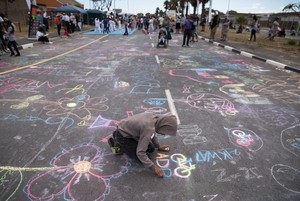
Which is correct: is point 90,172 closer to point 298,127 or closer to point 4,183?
point 4,183

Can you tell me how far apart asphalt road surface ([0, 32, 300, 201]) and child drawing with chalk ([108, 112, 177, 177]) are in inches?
6.9

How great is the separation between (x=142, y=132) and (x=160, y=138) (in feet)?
3.28

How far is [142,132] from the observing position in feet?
9.06

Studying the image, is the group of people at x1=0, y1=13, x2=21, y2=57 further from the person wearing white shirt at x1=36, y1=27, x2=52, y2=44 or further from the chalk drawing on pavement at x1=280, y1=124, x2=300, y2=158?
the chalk drawing on pavement at x1=280, y1=124, x2=300, y2=158

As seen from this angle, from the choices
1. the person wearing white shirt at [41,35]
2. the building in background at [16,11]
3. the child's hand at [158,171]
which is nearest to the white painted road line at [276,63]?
the child's hand at [158,171]

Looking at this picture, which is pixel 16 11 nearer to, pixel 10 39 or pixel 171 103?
pixel 10 39

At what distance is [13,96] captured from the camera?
5441 millimetres

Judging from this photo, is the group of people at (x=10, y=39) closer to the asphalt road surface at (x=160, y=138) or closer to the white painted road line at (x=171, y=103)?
the asphalt road surface at (x=160, y=138)

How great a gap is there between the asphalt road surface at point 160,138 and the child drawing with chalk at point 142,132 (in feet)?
0.58

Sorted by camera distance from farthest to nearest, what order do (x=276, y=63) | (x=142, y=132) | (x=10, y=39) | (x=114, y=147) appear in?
(x=10, y=39)
(x=276, y=63)
(x=114, y=147)
(x=142, y=132)

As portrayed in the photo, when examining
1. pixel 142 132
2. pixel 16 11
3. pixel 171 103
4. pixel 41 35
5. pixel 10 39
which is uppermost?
pixel 16 11

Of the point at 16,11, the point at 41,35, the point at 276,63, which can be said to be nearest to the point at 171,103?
the point at 276,63

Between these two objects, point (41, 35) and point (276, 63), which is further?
point (41, 35)

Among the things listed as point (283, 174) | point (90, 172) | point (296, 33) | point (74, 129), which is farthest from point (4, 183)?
point (296, 33)
